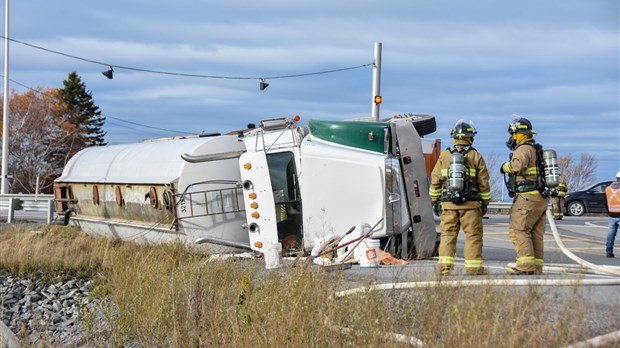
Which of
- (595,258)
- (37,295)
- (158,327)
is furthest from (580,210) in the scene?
(158,327)

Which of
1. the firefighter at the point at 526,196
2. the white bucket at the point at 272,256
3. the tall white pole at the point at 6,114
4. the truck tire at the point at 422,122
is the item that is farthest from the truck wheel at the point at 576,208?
the tall white pole at the point at 6,114

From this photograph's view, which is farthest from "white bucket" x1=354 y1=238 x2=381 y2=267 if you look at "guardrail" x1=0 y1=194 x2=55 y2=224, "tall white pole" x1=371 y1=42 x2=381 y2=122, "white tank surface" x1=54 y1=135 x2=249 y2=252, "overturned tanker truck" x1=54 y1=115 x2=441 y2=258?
"guardrail" x1=0 y1=194 x2=55 y2=224

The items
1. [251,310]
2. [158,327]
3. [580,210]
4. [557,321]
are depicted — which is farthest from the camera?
[580,210]

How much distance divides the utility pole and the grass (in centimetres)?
1088

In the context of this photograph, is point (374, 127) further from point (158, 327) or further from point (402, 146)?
point (158, 327)

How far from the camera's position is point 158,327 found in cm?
673

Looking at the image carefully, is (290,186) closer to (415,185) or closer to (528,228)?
(415,185)

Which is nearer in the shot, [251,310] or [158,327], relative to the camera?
[251,310]

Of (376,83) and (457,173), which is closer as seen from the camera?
(457,173)

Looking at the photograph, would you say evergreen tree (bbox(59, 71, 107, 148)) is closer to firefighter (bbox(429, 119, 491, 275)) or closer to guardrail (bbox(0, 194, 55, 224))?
guardrail (bbox(0, 194, 55, 224))

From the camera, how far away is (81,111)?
63469 millimetres

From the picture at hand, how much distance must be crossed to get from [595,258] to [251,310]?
9.49 m

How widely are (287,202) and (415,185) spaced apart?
1944mm

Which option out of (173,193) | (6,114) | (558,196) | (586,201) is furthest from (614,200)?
(6,114)
